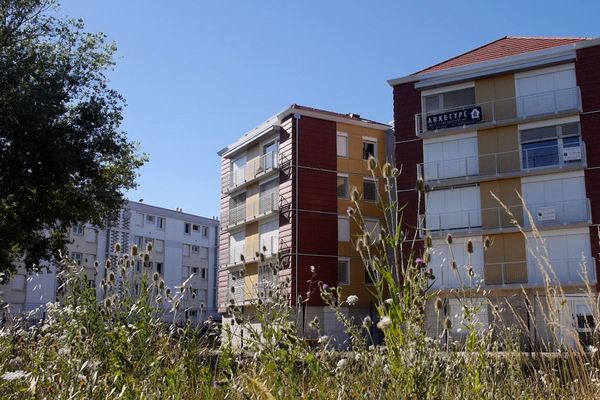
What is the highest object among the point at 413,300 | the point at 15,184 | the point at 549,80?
the point at 549,80

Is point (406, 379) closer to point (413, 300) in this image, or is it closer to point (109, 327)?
point (413, 300)

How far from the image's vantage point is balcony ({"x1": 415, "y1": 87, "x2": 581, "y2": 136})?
31.4 meters

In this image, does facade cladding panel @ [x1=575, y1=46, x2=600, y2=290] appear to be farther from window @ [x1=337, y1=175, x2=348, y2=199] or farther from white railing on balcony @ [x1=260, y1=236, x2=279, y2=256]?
white railing on balcony @ [x1=260, y1=236, x2=279, y2=256]

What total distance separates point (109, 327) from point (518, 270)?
2879 cm

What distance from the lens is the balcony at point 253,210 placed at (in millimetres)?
39844

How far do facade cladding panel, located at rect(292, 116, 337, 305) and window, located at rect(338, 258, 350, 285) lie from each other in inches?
21.4

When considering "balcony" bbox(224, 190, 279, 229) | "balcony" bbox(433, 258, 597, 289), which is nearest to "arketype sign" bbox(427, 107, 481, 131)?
"balcony" bbox(433, 258, 597, 289)

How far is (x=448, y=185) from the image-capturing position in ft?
110

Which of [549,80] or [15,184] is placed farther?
[549,80]

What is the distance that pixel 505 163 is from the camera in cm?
3269

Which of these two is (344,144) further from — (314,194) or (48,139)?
(48,139)

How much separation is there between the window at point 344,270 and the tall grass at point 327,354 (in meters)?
33.1

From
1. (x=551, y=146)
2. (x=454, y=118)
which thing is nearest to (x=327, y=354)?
(x=551, y=146)

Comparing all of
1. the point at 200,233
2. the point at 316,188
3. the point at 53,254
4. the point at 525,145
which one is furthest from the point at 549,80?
the point at 200,233
